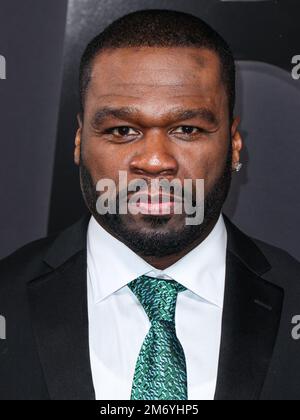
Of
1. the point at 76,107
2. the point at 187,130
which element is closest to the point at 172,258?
the point at 187,130

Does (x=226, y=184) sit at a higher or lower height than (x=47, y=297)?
higher

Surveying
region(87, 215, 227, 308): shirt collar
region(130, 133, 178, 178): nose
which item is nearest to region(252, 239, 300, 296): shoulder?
region(87, 215, 227, 308): shirt collar

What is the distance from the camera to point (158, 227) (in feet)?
4.16

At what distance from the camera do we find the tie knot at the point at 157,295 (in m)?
1.30

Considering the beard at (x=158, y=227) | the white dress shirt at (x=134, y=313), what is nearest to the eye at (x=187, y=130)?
the beard at (x=158, y=227)

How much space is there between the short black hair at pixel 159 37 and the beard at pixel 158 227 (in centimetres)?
18

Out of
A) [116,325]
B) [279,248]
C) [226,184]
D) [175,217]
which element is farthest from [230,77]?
[116,325]

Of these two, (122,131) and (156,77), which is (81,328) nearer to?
(122,131)

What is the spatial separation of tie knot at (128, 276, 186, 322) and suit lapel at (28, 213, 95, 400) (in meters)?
0.11

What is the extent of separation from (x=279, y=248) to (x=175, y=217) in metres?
0.42

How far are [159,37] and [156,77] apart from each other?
8 centimetres

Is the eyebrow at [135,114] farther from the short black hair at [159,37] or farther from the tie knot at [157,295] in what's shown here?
the tie knot at [157,295]
